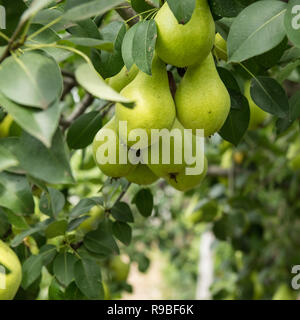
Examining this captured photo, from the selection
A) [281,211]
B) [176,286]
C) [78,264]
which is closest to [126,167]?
[78,264]

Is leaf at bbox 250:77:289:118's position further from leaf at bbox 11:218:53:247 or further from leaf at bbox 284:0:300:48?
leaf at bbox 11:218:53:247

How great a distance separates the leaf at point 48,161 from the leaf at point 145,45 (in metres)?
0.15

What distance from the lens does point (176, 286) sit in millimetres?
6402

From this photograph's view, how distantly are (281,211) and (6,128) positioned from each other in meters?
1.51

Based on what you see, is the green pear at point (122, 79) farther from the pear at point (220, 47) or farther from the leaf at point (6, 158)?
the leaf at point (6, 158)

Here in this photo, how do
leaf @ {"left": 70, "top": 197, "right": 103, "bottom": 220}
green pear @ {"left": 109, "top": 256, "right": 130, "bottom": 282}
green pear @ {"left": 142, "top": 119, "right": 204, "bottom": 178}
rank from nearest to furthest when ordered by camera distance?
green pear @ {"left": 142, "top": 119, "right": 204, "bottom": 178} → leaf @ {"left": 70, "top": 197, "right": 103, "bottom": 220} → green pear @ {"left": 109, "top": 256, "right": 130, "bottom": 282}

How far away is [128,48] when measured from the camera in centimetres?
67

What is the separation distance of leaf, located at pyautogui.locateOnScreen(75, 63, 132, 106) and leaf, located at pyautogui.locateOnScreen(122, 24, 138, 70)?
0.44ft

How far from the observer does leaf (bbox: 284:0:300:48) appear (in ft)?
1.91

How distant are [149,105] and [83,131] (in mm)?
278

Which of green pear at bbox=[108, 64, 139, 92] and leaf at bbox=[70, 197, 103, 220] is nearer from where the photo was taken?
green pear at bbox=[108, 64, 139, 92]

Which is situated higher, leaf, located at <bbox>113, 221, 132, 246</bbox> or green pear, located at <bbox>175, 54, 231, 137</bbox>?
green pear, located at <bbox>175, 54, 231, 137</bbox>

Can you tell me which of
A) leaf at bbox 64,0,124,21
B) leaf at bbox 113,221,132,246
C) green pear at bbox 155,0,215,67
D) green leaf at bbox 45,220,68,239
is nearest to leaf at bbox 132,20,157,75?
green pear at bbox 155,0,215,67
